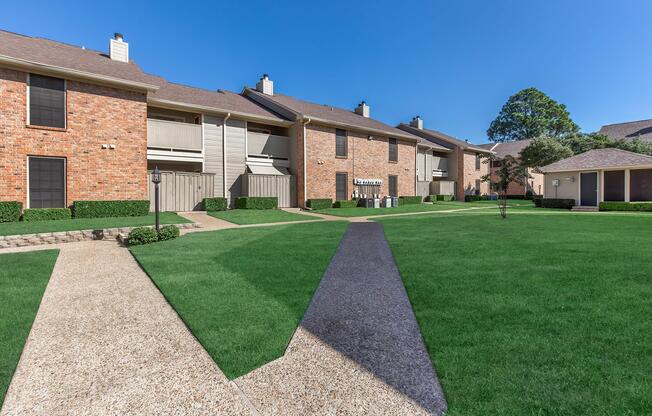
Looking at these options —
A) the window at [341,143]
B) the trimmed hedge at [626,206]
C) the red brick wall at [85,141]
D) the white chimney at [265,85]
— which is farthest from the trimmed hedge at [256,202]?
the trimmed hedge at [626,206]

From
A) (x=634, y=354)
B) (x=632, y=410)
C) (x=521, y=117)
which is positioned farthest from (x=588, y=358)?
(x=521, y=117)

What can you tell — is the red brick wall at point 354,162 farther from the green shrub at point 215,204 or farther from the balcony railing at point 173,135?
the balcony railing at point 173,135

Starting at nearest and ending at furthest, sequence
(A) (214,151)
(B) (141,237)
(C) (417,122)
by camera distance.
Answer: (B) (141,237) < (A) (214,151) < (C) (417,122)

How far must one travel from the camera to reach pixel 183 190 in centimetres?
1752

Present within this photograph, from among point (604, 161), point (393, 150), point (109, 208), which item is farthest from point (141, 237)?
point (604, 161)

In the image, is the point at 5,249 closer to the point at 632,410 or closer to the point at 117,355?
the point at 117,355

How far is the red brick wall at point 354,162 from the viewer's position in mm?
22109

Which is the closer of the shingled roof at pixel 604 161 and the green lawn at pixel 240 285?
the green lawn at pixel 240 285

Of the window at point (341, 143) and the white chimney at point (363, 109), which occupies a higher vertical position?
the white chimney at point (363, 109)

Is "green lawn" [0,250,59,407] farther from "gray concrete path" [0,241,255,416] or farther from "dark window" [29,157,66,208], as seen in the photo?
"dark window" [29,157,66,208]

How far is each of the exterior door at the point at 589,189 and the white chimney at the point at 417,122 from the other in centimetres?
1708

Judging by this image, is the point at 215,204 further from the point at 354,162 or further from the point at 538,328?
the point at 538,328

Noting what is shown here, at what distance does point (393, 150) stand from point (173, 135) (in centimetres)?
1750

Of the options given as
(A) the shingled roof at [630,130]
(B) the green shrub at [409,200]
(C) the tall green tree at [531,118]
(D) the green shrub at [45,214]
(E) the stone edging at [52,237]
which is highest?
(C) the tall green tree at [531,118]
